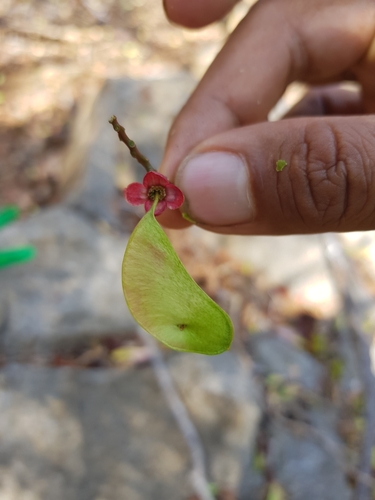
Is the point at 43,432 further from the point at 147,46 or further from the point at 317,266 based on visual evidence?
the point at 147,46

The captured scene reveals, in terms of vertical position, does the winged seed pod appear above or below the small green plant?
above

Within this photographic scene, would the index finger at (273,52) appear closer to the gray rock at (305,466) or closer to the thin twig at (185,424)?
the thin twig at (185,424)

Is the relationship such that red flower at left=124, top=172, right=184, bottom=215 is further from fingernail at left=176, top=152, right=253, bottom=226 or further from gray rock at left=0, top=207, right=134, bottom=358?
gray rock at left=0, top=207, right=134, bottom=358

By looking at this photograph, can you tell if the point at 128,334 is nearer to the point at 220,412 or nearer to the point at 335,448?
the point at 220,412

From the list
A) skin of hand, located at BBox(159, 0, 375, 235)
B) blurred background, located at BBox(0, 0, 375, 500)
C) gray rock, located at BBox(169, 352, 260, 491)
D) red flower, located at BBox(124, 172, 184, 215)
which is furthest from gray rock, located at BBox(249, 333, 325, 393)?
red flower, located at BBox(124, 172, 184, 215)

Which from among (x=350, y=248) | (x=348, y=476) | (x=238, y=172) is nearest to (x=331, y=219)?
(x=238, y=172)

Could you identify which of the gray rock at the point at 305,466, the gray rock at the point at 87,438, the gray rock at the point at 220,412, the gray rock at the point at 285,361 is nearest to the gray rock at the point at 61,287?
the gray rock at the point at 87,438
